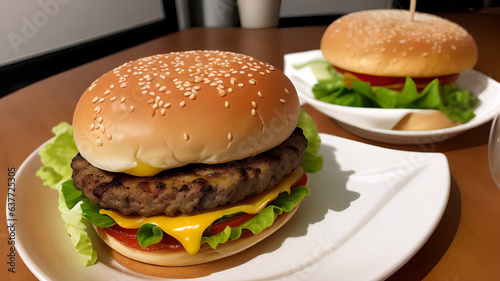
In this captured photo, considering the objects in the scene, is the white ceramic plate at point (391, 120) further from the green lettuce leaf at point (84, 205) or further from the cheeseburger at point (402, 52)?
→ the green lettuce leaf at point (84, 205)

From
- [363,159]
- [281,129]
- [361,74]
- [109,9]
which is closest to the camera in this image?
[281,129]

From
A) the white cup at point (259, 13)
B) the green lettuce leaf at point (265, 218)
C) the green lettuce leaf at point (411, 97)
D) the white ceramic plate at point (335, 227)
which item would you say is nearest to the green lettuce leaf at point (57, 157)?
the white ceramic plate at point (335, 227)

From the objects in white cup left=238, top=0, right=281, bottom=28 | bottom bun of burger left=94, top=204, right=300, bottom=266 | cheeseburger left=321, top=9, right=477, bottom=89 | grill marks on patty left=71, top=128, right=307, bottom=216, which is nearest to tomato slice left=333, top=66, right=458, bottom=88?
cheeseburger left=321, top=9, right=477, bottom=89

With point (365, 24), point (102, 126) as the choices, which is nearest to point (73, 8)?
point (365, 24)

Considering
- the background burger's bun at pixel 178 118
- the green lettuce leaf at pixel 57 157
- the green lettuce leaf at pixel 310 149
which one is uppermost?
the background burger's bun at pixel 178 118

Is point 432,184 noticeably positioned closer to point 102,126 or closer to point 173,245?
point 173,245

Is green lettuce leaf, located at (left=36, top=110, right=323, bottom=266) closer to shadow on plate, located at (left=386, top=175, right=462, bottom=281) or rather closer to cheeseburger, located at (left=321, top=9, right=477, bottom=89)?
shadow on plate, located at (left=386, top=175, right=462, bottom=281)
